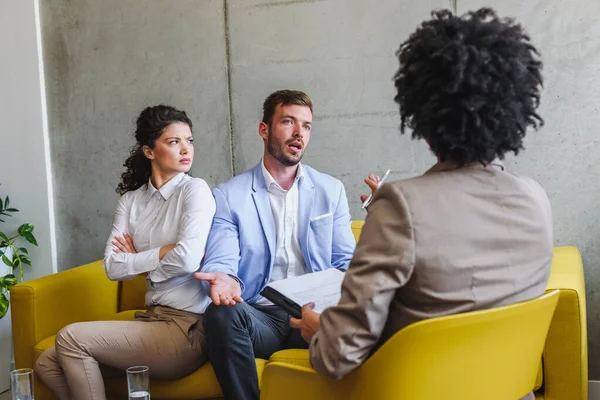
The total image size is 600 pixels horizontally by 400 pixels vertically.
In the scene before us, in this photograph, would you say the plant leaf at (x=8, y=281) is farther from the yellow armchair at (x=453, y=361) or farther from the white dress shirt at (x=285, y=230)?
the yellow armchair at (x=453, y=361)

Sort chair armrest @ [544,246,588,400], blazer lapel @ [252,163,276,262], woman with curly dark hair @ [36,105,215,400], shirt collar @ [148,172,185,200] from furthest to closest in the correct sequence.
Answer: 1. shirt collar @ [148,172,185,200]
2. blazer lapel @ [252,163,276,262]
3. woman with curly dark hair @ [36,105,215,400]
4. chair armrest @ [544,246,588,400]

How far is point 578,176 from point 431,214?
2031mm

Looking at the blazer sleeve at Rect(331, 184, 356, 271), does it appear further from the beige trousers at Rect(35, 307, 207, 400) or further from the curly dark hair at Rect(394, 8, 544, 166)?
the curly dark hair at Rect(394, 8, 544, 166)

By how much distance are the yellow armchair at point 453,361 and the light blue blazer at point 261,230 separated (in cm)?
119

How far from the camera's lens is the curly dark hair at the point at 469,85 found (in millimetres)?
1439

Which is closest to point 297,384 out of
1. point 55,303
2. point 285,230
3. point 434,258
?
point 434,258

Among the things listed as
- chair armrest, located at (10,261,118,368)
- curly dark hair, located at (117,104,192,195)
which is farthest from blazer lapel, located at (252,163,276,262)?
chair armrest, located at (10,261,118,368)

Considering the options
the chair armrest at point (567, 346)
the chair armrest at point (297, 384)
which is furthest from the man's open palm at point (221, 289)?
the chair armrest at point (567, 346)

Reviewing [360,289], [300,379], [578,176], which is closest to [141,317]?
[300,379]

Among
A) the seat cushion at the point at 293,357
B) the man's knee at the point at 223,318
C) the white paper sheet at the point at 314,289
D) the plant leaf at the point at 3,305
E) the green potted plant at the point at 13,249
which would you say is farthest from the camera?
the green potted plant at the point at 13,249

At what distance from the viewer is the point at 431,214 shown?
1.43m

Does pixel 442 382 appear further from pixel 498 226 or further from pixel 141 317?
pixel 141 317

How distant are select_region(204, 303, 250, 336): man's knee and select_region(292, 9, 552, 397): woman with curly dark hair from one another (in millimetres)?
997

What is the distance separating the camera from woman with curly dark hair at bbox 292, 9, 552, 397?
1429mm
